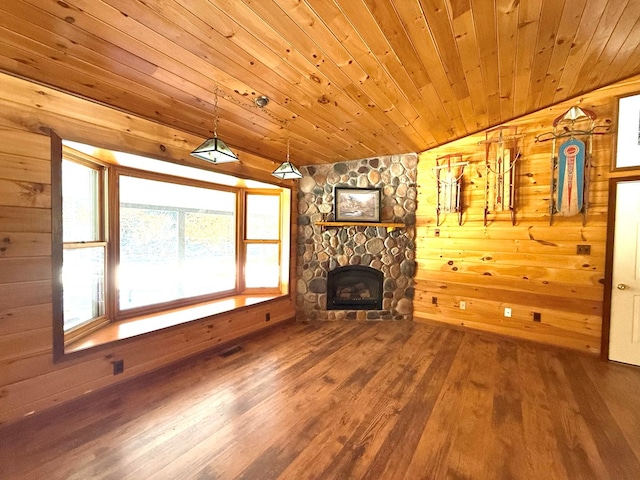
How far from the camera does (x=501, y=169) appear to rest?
3.41m

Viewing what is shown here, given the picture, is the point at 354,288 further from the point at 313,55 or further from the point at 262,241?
the point at 313,55

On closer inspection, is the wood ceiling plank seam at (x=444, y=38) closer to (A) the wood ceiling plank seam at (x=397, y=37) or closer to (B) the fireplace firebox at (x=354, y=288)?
(A) the wood ceiling plank seam at (x=397, y=37)

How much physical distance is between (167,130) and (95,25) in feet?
3.77

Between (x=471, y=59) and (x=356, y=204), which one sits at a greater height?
(x=471, y=59)

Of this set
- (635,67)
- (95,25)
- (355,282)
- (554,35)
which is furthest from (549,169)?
(95,25)

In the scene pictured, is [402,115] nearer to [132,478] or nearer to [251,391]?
[251,391]

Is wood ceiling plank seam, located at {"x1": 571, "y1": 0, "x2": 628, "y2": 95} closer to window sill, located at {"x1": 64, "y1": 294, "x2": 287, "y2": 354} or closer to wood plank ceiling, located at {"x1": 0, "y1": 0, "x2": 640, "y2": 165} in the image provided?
wood plank ceiling, located at {"x1": 0, "y1": 0, "x2": 640, "y2": 165}

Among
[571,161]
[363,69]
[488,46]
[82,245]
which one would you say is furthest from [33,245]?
[571,161]

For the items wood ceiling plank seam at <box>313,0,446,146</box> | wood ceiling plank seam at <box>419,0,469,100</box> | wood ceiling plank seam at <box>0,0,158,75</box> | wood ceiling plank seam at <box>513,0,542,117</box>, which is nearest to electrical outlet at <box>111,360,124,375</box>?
wood ceiling plank seam at <box>0,0,158,75</box>

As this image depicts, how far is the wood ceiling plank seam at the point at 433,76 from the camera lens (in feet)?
5.24

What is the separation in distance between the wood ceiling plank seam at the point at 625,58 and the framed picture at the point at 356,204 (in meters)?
2.58

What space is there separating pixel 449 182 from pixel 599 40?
1.86 metres

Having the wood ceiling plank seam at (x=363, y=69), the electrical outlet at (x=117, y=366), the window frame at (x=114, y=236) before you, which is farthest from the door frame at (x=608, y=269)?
the electrical outlet at (x=117, y=366)

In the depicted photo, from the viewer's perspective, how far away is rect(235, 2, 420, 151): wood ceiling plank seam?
1505 mm
